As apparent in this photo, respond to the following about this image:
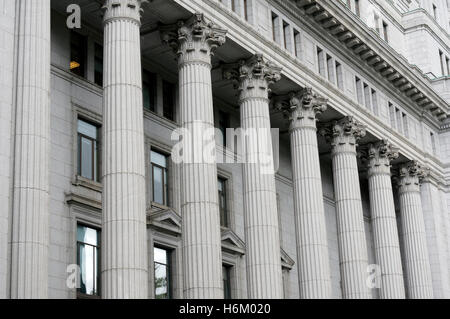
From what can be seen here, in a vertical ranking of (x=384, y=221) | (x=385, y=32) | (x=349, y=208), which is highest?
(x=385, y=32)

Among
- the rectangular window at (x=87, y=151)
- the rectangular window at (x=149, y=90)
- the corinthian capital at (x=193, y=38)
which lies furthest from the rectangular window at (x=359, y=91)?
the rectangular window at (x=87, y=151)

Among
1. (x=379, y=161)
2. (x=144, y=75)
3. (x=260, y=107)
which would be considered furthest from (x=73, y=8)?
(x=379, y=161)

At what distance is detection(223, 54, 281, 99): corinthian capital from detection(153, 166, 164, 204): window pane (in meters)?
5.51

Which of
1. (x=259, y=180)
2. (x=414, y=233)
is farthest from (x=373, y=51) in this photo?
(x=259, y=180)

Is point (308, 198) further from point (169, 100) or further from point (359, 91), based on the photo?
point (359, 91)

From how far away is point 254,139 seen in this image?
3897 cm

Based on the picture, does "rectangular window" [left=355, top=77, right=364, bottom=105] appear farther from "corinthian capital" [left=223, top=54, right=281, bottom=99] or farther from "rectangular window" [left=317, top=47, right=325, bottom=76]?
"corinthian capital" [left=223, top=54, right=281, bottom=99]

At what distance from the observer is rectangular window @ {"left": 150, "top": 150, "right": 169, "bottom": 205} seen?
4075 cm

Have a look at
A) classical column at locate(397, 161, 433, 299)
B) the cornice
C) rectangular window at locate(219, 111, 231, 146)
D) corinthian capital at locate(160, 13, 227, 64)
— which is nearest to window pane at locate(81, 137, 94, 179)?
corinthian capital at locate(160, 13, 227, 64)

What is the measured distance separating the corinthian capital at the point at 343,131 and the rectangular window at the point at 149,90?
1096 cm

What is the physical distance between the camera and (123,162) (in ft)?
99.3

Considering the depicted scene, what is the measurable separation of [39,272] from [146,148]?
50.0 feet

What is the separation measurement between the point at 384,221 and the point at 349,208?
17.1 feet

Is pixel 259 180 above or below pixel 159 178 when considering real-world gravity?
below
